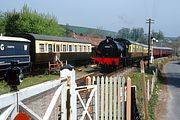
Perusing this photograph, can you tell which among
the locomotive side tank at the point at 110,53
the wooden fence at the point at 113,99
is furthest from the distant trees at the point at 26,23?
the wooden fence at the point at 113,99

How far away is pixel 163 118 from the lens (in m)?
14.3

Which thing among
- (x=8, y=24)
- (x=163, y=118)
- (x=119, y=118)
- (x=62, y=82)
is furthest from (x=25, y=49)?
(x=8, y=24)

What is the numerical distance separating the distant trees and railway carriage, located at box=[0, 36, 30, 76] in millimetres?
29717

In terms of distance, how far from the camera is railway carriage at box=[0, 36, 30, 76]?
72.2 ft

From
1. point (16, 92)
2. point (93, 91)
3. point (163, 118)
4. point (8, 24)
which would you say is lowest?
point (163, 118)

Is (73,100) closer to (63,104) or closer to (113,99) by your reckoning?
(63,104)

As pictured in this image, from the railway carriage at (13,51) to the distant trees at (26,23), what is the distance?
29.7 m

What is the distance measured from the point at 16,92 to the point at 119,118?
5421 millimetres

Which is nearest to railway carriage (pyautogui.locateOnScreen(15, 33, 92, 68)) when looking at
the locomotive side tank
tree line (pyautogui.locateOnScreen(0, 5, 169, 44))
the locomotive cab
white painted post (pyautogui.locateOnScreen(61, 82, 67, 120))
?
the locomotive side tank

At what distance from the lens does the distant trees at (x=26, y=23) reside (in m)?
56.3

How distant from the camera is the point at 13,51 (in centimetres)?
2364

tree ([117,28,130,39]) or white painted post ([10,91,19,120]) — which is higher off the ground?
tree ([117,28,130,39])

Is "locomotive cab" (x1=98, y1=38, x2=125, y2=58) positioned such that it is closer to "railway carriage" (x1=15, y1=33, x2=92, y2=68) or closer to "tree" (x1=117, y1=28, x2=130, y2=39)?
"railway carriage" (x1=15, y1=33, x2=92, y2=68)

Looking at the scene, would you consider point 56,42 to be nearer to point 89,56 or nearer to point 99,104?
point 89,56
